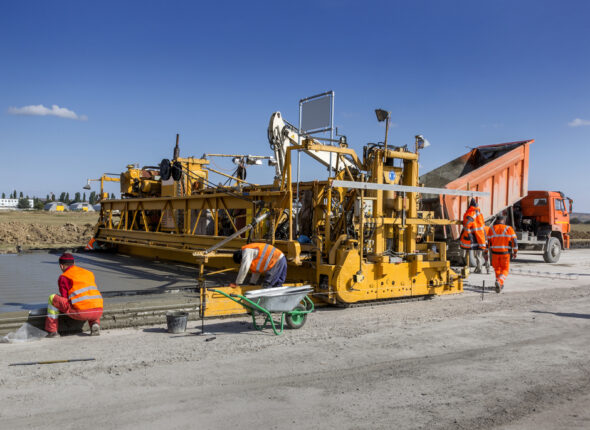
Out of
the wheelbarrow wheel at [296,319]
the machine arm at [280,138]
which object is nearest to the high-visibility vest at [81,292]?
the wheelbarrow wheel at [296,319]

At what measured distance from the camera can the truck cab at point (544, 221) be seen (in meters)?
16.6

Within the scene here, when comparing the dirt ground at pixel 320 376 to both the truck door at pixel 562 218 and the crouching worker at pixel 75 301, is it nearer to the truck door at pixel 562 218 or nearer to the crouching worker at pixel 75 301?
the crouching worker at pixel 75 301

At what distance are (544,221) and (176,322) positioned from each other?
14496 mm

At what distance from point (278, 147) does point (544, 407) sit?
23.3 feet

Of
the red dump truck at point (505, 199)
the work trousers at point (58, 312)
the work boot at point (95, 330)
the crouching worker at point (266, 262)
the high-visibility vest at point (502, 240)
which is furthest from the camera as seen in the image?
the red dump truck at point (505, 199)

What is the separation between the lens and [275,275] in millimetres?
6984

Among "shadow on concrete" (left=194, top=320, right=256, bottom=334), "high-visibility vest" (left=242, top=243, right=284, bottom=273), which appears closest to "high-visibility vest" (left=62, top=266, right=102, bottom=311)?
"shadow on concrete" (left=194, top=320, right=256, bottom=334)

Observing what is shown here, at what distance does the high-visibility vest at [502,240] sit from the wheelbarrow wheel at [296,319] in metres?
5.55

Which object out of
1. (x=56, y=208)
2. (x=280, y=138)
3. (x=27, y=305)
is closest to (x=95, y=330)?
(x=27, y=305)

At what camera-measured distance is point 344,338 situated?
6.07 m

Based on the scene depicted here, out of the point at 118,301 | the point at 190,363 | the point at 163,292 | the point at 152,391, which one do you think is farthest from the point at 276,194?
the point at 152,391

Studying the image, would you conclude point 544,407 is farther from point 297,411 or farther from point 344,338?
point 344,338

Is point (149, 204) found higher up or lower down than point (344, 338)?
higher up

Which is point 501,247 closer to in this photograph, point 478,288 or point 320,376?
point 478,288
